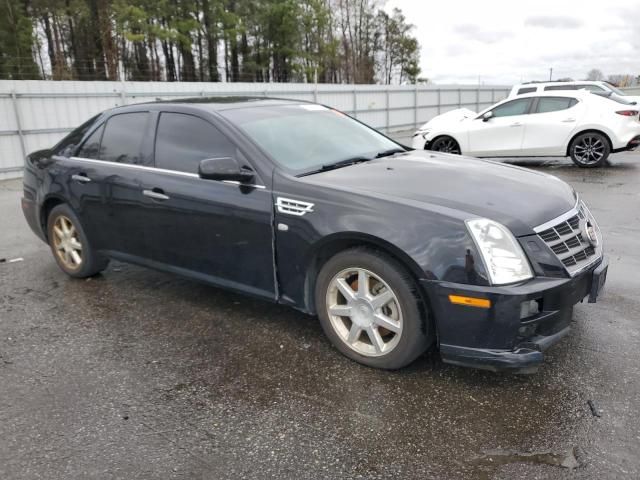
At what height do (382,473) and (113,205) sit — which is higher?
(113,205)

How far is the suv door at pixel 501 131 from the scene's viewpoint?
11.2 metres

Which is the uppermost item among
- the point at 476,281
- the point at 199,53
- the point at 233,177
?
the point at 199,53

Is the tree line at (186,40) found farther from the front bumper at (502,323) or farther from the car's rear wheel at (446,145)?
the front bumper at (502,323)

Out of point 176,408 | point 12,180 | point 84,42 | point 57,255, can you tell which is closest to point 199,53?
point 84,42

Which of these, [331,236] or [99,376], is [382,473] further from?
[99,376]

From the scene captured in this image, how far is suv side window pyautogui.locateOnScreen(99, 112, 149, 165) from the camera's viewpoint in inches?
168

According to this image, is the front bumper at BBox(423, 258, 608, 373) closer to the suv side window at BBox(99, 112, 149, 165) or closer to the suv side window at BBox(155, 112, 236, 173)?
the suv side window at BBox(155, 112, 236, 173)

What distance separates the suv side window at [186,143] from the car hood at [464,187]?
783mm

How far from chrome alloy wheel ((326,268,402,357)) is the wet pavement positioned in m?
0.17

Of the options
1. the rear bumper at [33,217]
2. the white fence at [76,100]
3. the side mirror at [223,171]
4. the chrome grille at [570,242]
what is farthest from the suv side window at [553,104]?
the white fence at [76,100]

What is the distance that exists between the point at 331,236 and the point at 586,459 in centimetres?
166

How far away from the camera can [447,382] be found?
3061 millimetres

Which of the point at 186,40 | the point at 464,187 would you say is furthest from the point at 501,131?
the point at 186,40

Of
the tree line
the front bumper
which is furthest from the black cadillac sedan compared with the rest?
the tree line
